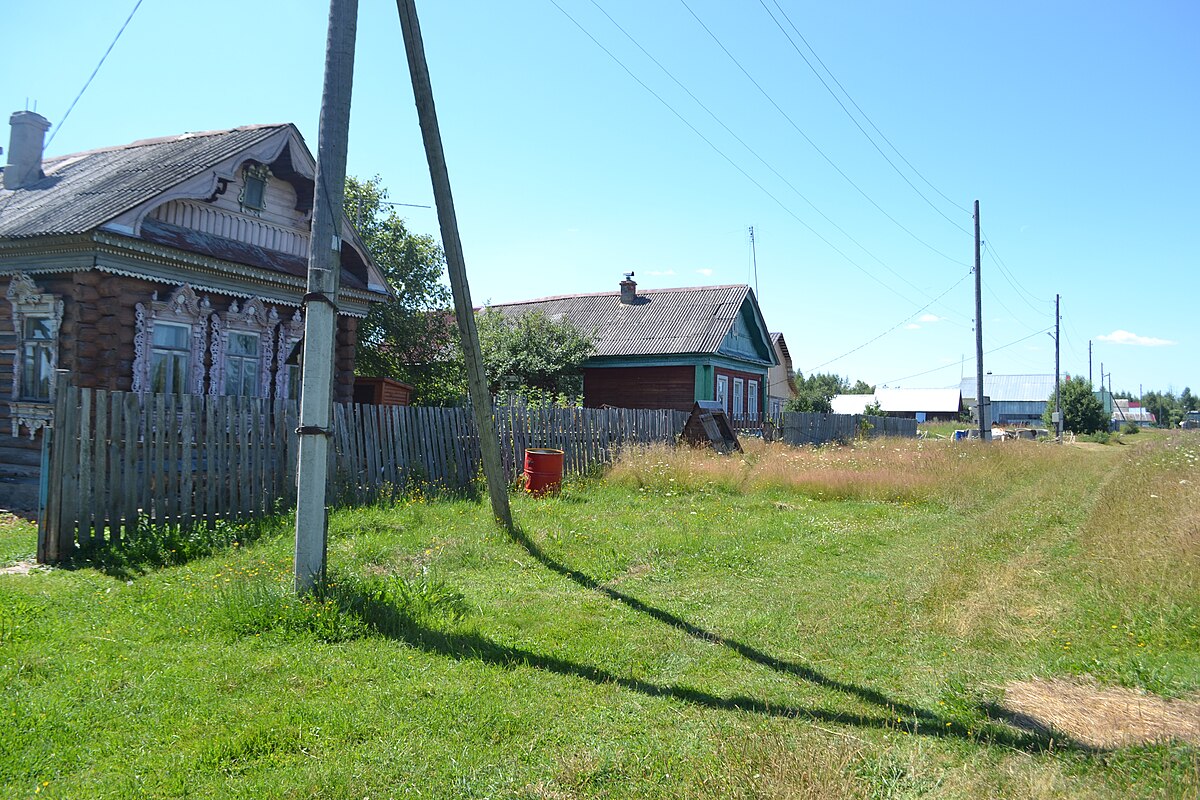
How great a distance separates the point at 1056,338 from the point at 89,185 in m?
54.3

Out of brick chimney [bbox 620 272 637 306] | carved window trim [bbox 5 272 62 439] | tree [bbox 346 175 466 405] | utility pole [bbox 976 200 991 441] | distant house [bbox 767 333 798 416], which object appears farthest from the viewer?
distant house [bbox 767 333 798 416]

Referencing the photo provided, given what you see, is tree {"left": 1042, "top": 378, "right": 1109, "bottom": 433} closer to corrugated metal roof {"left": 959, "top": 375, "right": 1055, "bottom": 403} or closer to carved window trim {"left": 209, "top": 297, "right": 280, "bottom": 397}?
corrugated metal roof {"left": 959, "top": 375, "right": 1055, "bottom": 403}

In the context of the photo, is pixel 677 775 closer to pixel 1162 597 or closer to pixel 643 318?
pixel 1162 597

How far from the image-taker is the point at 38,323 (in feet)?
37.9

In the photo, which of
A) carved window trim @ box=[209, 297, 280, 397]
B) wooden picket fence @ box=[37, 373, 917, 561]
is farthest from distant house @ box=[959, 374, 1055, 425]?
carved window trim @ box=[209, 297, 280, 397]

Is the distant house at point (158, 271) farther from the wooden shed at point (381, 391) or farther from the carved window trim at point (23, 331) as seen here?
the wooden shed at point (381, 391)

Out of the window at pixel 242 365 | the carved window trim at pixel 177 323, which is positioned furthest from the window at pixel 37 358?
the window at pixel 242 365

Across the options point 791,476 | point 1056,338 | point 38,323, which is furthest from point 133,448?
point 1056,338

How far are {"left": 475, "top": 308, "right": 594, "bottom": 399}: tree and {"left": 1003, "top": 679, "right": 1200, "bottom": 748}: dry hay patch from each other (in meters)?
20.8

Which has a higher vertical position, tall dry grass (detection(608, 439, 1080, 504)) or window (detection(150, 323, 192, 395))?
window (detection(150, 323, 192, 395))

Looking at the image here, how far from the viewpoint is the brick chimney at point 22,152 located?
1412cm

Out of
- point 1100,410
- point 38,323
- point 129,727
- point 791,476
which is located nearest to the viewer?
point 129,727

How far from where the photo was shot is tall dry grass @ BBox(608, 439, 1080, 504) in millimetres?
13461

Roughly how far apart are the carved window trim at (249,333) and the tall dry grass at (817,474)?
6.11 metres
